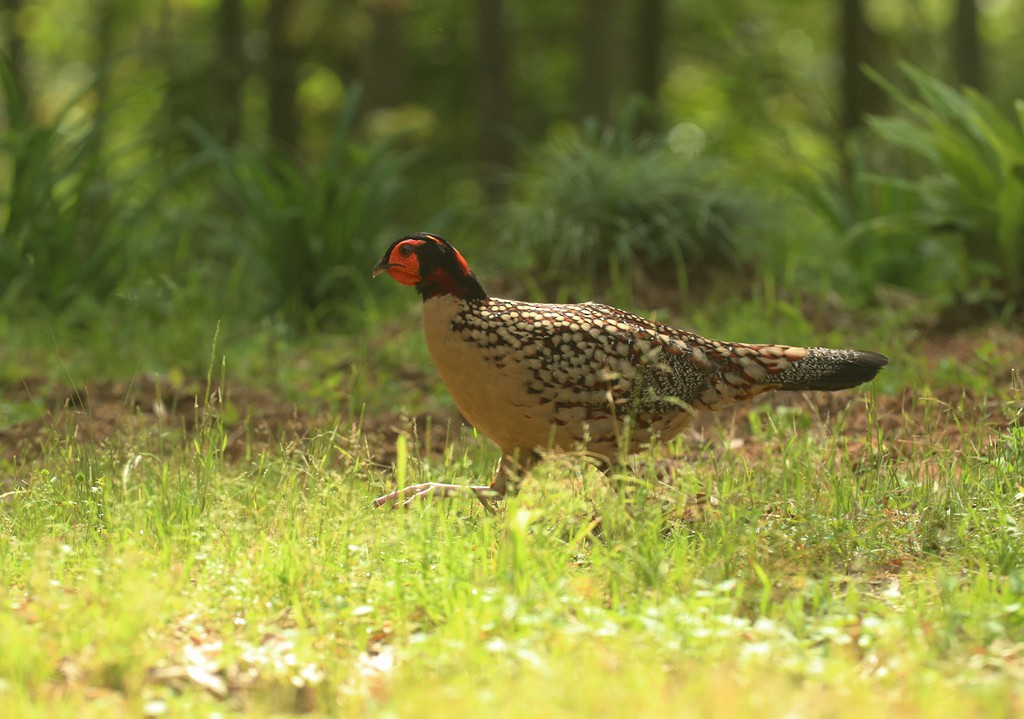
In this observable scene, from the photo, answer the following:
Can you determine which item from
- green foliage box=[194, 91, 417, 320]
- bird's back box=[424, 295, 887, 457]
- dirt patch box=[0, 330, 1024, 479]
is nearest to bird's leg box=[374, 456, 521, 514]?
bird's back box=[424, 295, 887, 457]

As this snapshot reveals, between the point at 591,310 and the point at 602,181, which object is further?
the point at 602,181

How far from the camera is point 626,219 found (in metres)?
8.03

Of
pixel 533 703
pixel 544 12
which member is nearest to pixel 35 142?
pixel 533 703

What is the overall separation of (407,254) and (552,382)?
0.76 m

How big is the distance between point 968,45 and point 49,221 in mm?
9039

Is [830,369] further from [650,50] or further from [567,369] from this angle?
[650,50]

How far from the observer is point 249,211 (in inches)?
336

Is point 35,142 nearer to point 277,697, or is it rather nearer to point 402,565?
point 402,565

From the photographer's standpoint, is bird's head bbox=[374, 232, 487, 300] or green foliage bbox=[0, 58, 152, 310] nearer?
bird's head bbox=[374, 232, 487, 300]

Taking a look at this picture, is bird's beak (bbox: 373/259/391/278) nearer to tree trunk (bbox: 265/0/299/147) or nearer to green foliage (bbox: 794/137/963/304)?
green foliage (bbox: 794/137/963/304)

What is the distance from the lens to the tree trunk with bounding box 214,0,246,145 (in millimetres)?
12961

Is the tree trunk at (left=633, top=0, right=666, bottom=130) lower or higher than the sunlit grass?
higher

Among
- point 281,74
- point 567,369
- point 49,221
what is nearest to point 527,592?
point 567,369

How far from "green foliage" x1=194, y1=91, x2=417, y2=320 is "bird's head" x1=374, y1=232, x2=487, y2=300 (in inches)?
148
